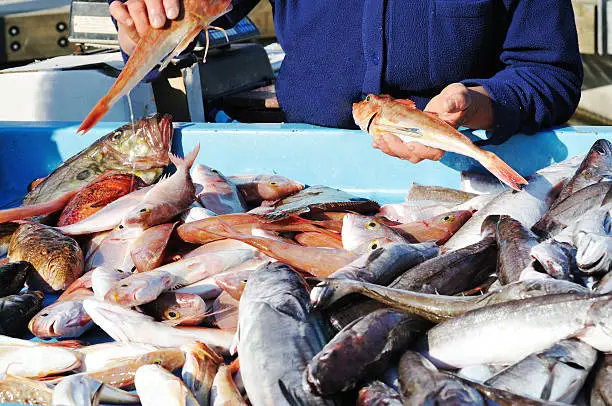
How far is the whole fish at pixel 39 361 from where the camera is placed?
6.96 feet

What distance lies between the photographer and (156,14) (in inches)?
97.3

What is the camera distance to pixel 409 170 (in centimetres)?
349

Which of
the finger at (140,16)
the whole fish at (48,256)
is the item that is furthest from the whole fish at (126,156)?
the finger at (140,16)

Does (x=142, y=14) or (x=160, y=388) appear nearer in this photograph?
(x=160, y=388)

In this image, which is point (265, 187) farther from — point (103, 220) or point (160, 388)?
point (160, 388)

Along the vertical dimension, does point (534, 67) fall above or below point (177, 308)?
above

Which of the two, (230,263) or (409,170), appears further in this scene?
(409,170)

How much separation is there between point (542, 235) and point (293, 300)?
1.01 metres

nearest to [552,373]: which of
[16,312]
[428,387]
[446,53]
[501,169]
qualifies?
[428,387]

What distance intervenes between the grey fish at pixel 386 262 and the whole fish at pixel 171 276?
1.50ft

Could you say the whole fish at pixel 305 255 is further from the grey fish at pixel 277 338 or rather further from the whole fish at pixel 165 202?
the whole fish at pixel 165 202

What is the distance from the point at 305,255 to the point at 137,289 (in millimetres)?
548

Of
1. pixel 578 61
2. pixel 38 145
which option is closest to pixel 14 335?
pixel 38 145

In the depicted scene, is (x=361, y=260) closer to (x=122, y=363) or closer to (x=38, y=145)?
(x=122, y=363)
